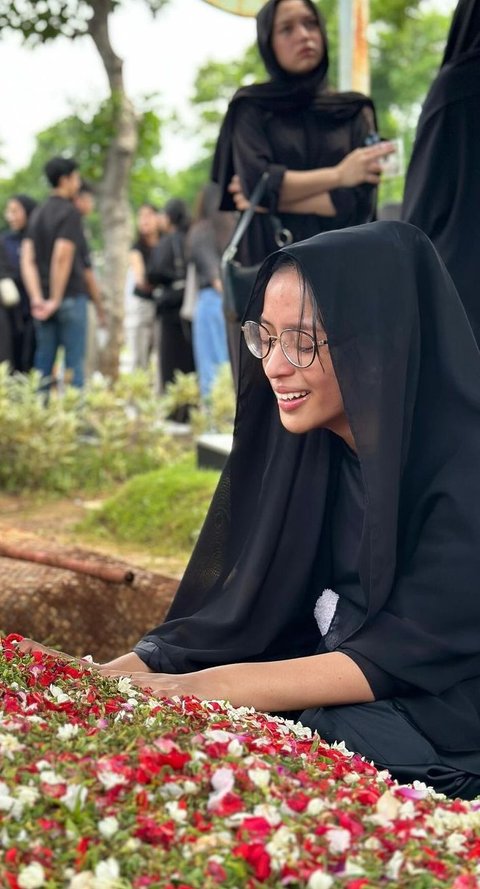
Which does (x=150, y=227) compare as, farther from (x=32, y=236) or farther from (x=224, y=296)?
(x=224, y=296)

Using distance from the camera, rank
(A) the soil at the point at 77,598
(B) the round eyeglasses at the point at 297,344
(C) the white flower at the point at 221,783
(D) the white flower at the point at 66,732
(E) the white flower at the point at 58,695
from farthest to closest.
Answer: (A) the soil at the point at 77,598
(B) the round eyeglasses at the point at 297,344
(E) the white flower at the point at 58,695
(D) the white flower at the point at 66,732
(C) the white flower at the point at 221,783

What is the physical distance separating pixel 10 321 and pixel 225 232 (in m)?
2.15

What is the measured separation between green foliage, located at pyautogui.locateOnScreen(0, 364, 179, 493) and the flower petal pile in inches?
242

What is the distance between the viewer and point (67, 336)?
9.76 m

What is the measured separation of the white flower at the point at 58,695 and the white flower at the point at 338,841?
2.14ft

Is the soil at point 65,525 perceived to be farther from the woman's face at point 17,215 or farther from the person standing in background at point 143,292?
the person standing in background at point 143,292

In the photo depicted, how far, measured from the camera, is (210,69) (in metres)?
32.2

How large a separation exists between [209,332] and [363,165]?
204 inches

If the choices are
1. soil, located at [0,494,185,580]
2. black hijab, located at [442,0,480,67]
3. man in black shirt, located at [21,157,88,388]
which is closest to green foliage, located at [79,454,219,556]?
soil, located at [0,494,185,580]

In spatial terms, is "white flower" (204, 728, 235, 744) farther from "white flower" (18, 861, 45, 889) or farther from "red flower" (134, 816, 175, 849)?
"white flower" (18, 861, 45, 889)

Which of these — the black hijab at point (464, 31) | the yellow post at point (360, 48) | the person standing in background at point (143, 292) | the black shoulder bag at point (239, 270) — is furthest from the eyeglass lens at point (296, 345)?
the person standing in background at point (143, 292)

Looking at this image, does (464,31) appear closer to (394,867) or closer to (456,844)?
(456,844)

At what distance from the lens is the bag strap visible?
15.8 ft

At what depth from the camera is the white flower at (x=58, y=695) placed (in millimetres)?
2363
